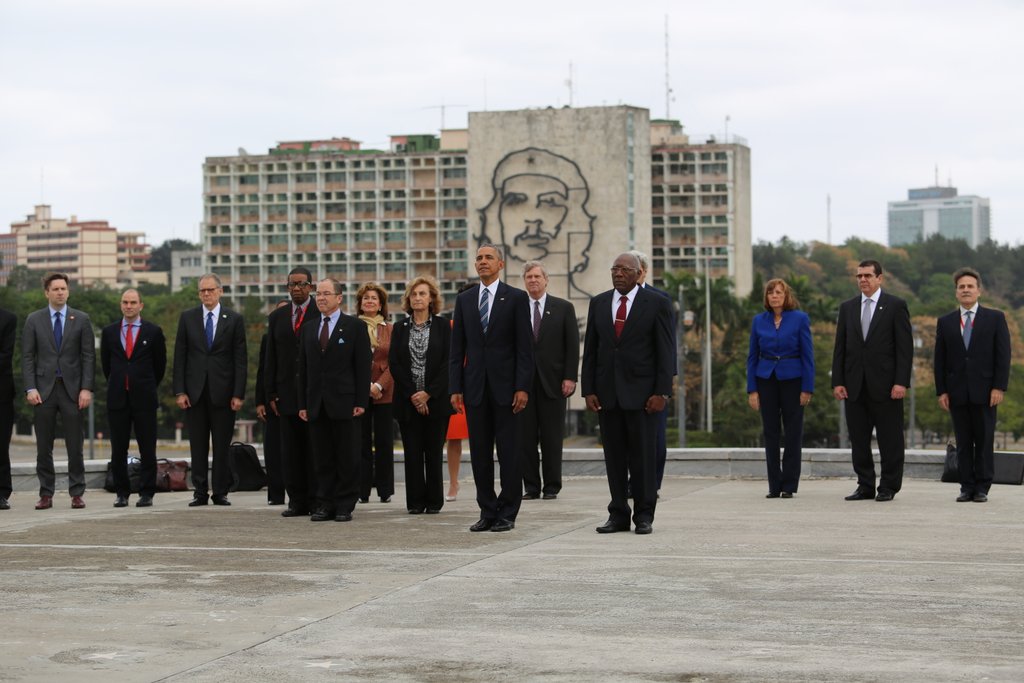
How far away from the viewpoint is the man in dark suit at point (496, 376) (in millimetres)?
11867

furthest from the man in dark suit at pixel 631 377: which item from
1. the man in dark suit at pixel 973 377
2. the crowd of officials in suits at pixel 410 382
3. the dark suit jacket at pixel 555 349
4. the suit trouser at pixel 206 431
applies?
the suit trouser at pixel 206 431

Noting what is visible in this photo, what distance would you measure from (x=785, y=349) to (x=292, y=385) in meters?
4.41

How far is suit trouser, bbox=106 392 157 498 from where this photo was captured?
48.8ft

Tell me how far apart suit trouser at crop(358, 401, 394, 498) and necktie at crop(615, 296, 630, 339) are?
11.7ft

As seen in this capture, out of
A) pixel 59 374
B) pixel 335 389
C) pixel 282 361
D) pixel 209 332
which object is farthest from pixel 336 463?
pixel 59 374

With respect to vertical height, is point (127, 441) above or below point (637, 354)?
below

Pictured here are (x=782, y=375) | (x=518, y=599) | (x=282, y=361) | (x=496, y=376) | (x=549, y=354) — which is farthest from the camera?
(x=782, y=375)

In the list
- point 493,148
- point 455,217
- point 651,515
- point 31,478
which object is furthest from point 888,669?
point 455,217

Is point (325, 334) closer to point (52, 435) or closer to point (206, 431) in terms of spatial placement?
point (206, 431)

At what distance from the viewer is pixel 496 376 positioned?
12.0 metres

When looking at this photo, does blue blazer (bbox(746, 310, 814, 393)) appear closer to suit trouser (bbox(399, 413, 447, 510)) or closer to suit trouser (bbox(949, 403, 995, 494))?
suit trouser (bbox(949, 403, 995, 494))

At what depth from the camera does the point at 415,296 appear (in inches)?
546

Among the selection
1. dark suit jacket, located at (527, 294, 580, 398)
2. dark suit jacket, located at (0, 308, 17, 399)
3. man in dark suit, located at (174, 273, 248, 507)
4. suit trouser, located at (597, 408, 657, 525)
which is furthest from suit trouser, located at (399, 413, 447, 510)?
dark suit jacket, located at (0, 308, 17, 399)

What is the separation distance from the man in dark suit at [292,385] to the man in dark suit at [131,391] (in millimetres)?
1323
